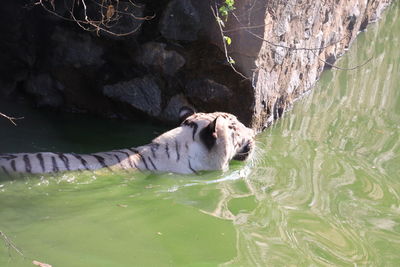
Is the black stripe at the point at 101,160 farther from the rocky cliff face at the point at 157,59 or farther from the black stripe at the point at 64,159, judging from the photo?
the rocky cliff face at the point at 157,59

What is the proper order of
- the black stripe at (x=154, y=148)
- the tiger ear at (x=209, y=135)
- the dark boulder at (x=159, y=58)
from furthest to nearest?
the dark boulder at (x=159, y=58), the black stripe at (x=154, y=148), the tiger ear at (x=209, y=135)

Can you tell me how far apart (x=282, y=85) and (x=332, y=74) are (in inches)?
83.1

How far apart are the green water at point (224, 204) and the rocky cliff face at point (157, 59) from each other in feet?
0.89

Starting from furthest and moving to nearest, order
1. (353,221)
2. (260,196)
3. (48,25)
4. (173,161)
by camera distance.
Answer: (48,25) < (173,161) < (260,196) < (353,221)

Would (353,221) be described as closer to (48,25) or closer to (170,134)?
(170,134)

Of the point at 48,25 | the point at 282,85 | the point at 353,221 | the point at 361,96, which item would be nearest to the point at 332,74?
the point at 361,96

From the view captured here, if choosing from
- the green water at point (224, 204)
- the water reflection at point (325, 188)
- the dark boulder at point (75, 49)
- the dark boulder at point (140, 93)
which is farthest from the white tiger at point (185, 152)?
the dark boulder at point (75, 49)

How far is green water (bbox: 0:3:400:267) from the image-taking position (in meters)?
3.29

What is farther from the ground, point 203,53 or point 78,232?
point 203,53

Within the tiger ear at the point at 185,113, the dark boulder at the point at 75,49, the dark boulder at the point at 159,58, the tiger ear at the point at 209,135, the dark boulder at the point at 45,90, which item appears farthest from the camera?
the dark boulder at the point at 45,90

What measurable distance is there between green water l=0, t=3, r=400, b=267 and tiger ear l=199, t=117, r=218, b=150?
0.25m

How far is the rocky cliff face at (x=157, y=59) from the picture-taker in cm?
554

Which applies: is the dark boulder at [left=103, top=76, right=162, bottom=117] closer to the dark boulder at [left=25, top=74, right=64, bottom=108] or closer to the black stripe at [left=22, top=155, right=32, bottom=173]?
the dark boulder at [left=25, top=74, right=64, bottom=108]

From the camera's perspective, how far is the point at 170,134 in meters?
4.76
